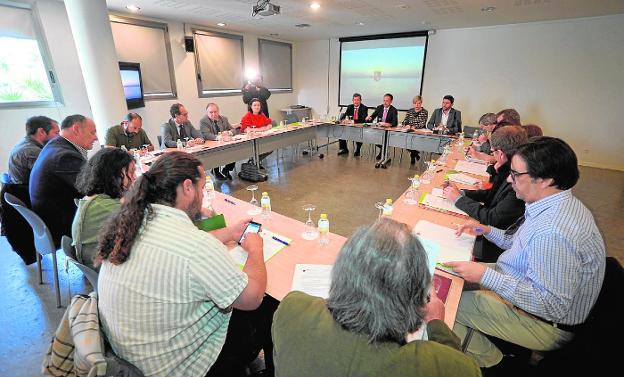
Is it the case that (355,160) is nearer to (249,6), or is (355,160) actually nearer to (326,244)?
(249,6)

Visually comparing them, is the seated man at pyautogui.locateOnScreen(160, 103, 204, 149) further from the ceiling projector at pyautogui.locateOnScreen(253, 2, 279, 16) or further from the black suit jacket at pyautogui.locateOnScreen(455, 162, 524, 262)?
the black suit jacket at pyautogui.locateOnScreen(455, 162, 524, 262)

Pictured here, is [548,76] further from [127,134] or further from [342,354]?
[127,134]

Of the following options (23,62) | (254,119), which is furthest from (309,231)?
(23,62)

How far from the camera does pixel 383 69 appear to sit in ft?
26.0

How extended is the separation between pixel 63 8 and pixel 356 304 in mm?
6529

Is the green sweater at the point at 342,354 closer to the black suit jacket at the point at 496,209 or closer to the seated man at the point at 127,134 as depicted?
the black suit jacket at the point at 496,209

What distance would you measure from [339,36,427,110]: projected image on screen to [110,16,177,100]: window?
4.78 metres

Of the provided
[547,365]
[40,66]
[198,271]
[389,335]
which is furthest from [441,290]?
[40,66]

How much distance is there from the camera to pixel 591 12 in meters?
4.96

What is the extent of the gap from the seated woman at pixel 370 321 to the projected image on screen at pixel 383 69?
25.5ft

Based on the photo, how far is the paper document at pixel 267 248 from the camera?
1558mm

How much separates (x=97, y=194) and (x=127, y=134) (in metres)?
2.87

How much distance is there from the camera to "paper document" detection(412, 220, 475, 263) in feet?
5.18

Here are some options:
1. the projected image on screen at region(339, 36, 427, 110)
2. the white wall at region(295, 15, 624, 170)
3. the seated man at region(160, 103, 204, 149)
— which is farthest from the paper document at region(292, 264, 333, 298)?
the projected image on screen at region(339, 36, 427, 110)
